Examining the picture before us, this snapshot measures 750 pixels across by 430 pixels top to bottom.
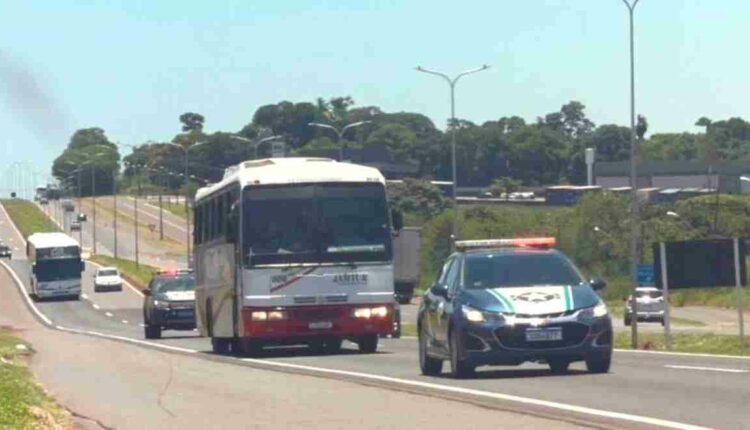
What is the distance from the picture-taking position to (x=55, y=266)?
309 feet

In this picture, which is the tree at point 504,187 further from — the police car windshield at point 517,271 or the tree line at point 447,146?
the police car windshield at point 517,271

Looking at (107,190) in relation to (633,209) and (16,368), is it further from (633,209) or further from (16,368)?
(16,368)

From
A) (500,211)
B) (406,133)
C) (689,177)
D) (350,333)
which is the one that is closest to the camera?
(350,333)

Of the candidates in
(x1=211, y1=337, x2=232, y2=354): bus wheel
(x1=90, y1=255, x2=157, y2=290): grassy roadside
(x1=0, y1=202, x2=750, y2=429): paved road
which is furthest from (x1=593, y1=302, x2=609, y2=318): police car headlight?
(x1=90, y1=255, x2=157, y2=290): grassy roadside

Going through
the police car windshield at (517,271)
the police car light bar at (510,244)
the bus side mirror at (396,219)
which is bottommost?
the police car windshield at (517,271)

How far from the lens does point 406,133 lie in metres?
168

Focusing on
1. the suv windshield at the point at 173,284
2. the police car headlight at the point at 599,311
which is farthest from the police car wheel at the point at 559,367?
the suv windshield at the point at 173,284

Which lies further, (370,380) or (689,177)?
(689,177)

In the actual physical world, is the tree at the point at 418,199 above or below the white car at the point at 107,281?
above

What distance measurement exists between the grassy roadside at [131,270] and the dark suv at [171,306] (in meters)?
53.1

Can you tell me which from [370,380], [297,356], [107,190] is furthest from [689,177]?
[370,380]

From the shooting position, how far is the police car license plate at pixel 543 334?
2105 centimetres

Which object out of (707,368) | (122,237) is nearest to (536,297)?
(707,368)

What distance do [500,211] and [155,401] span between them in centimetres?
7749
